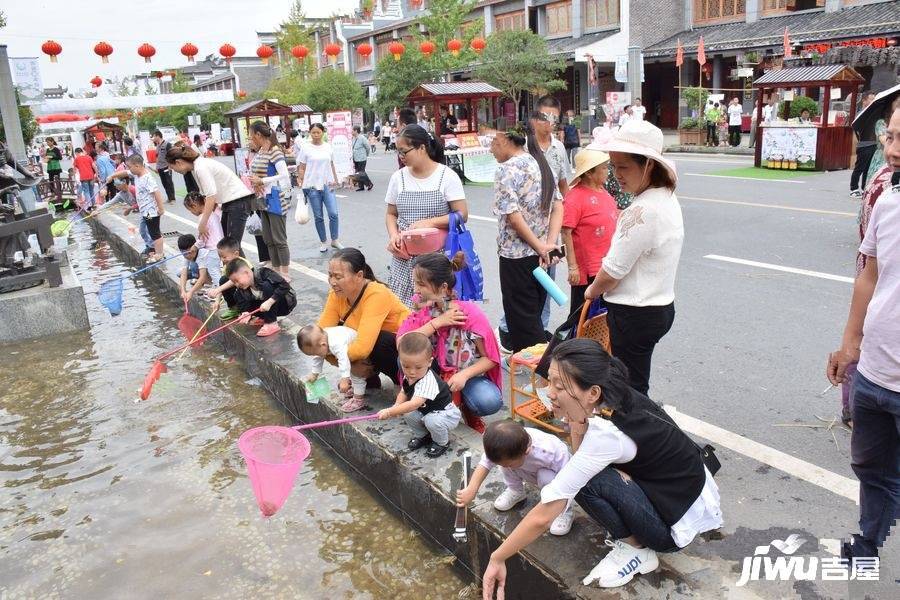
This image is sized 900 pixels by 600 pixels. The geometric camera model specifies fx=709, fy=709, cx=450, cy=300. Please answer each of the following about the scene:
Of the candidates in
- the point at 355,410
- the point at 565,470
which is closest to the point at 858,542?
the point at 565,470

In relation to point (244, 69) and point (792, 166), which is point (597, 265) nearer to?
point (792, 166)

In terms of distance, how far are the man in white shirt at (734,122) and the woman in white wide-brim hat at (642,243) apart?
1801 centimetres

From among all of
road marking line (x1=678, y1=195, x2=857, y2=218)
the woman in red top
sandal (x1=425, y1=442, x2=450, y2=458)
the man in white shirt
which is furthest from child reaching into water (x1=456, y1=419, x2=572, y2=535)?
the man in white shirt

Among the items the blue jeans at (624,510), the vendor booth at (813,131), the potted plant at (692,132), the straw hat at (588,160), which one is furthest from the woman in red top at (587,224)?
the potted plant at (692,132)

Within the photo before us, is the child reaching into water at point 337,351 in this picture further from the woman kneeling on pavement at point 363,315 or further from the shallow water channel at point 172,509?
the shallow water channel at point 172,509

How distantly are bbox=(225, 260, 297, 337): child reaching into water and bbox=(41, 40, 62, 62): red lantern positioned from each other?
18861 mm

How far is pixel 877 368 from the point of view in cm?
223

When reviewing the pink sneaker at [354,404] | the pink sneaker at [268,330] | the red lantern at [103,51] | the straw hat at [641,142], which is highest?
the red lantern at [103,51]

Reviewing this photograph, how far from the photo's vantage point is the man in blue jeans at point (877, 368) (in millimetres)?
2188

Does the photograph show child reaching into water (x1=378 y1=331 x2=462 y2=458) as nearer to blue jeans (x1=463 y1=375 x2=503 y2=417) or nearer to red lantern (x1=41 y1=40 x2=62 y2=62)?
blue jeans (x1=463 y1=375 x2=503 y2=417)

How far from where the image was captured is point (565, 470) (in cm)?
239

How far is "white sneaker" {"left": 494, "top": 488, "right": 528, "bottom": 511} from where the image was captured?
9.38 feet

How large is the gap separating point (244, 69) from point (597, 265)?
242 feet

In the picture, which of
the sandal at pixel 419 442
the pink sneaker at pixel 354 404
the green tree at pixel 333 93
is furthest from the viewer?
the green tree at pixel 333 93
